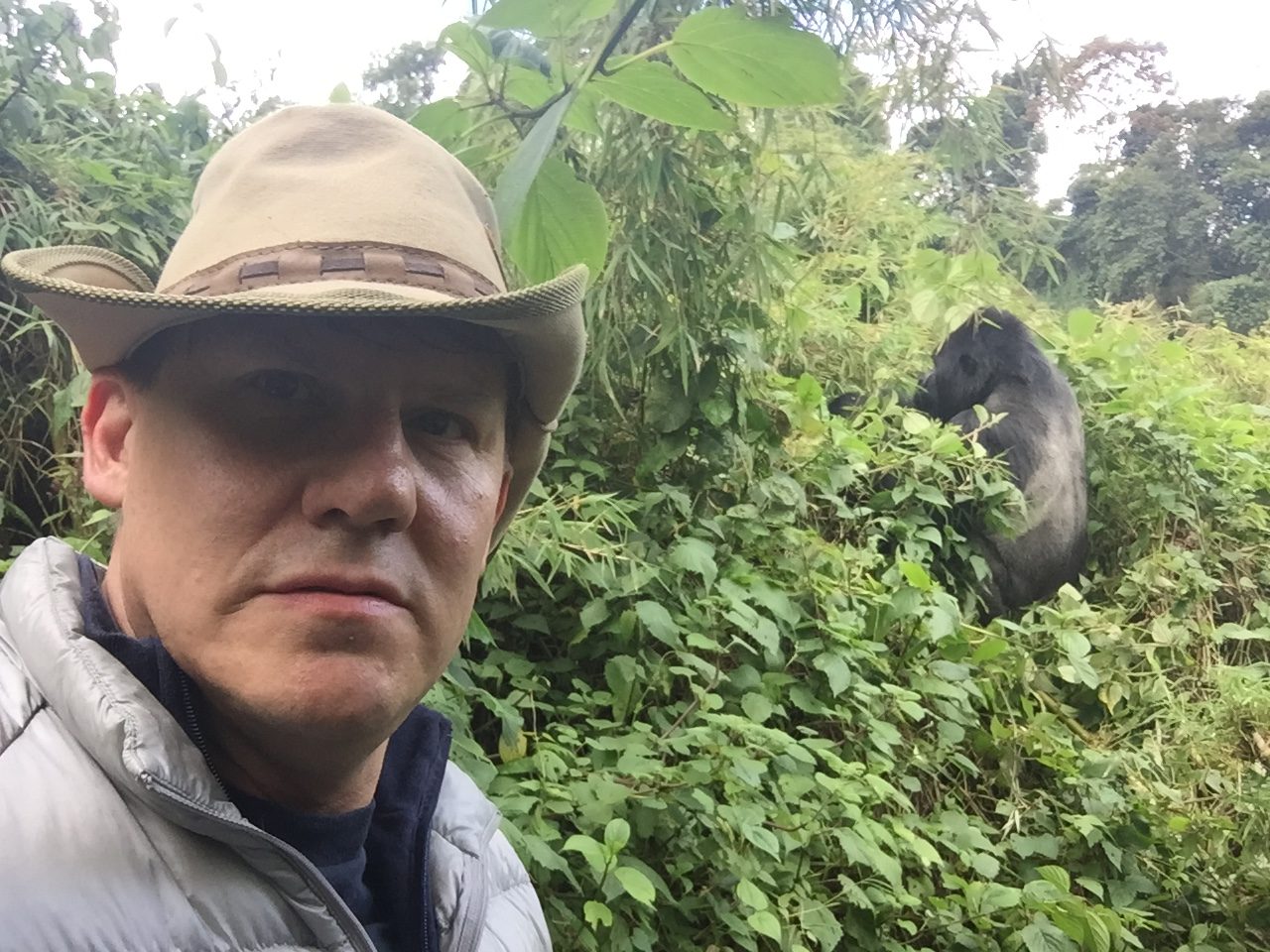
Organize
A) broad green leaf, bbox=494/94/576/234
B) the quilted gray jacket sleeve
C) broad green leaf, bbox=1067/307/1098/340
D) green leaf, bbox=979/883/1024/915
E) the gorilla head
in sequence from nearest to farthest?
1. broad green leaf, bbox=494/94/576/234
2. the quilted gray jacket sleeve
3. green leaf, bbox=979/883/1024/915
4. the gorilla head
5. broad green leaf, bbox=1067/307/1098/340

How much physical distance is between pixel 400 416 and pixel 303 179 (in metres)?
0.16

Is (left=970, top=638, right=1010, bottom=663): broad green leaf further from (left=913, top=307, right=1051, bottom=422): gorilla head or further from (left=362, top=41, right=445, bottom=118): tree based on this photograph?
(left=362, top=41, right=445, bottom=118): tree

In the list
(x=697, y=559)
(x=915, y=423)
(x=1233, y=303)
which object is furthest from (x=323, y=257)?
(x=1233, y=303)

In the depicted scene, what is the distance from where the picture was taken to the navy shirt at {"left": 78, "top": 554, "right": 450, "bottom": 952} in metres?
0.51

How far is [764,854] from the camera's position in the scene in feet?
4.67

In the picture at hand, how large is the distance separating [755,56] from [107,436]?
0.45 metres

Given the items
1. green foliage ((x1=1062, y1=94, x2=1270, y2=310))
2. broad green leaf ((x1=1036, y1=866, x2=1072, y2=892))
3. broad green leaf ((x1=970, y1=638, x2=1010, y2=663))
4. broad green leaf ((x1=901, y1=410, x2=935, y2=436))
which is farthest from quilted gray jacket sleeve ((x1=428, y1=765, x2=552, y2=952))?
green foliage ((x1=1062, y1=94, x2=1270, y2=310))

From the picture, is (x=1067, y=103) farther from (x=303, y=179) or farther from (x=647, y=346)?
(x=647, y=346)

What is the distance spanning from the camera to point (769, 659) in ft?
5.63

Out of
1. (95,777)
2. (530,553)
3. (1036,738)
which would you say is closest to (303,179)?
(95,777)

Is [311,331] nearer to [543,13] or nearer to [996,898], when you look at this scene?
[543,13]

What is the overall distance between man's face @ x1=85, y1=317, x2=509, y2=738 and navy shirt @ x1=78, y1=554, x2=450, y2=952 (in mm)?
18

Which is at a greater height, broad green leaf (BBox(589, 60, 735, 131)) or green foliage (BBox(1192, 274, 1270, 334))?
broad green leaf (BBox(589, 60, 735, 131))

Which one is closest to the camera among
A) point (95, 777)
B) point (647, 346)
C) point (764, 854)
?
point (95, 777)
